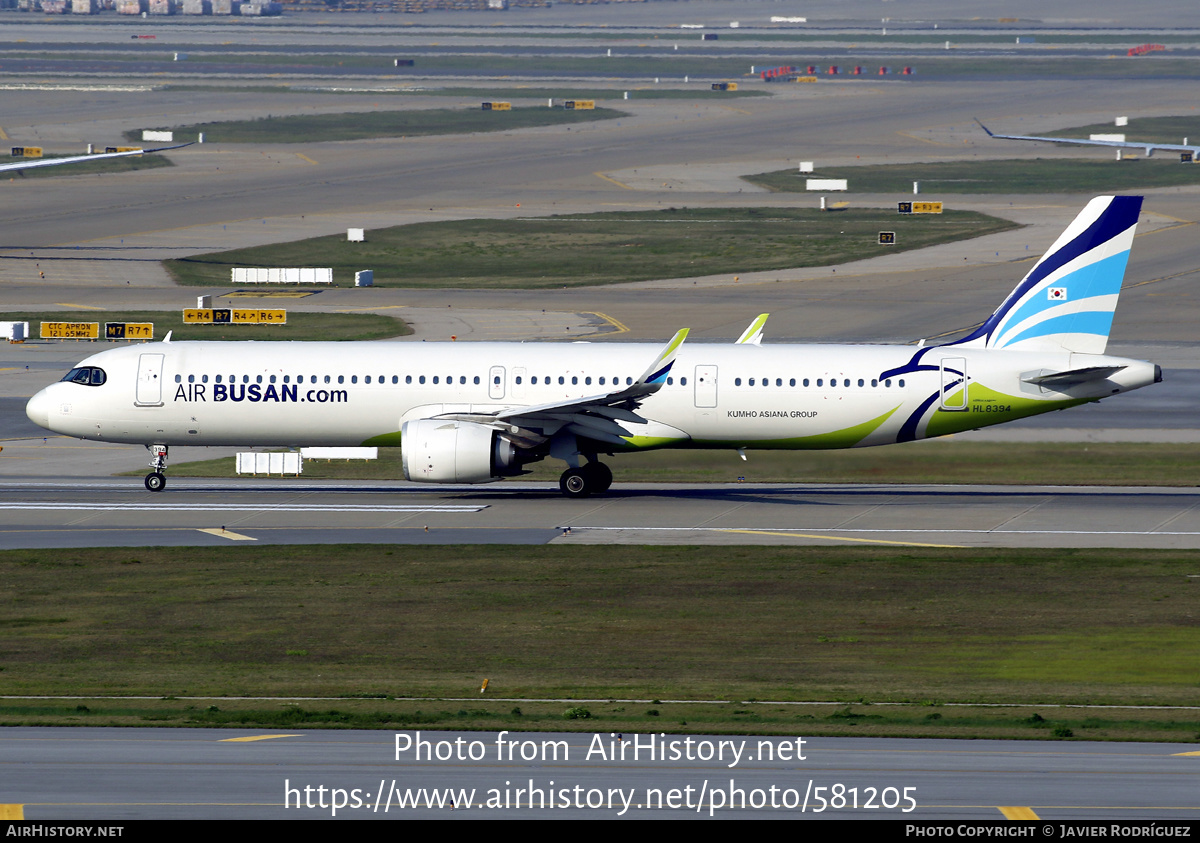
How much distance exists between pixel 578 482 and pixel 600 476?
2.39 feet

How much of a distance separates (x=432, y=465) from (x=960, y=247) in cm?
6266

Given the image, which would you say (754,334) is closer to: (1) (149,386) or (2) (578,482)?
(2) (578,482)

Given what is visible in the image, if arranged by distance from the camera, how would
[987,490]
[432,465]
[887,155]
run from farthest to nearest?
1. [887,155]
2. [987,490]
3. [432,465]

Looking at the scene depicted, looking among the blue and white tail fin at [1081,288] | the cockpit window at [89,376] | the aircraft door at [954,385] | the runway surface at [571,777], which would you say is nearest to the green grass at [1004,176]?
the blue and white tail fin at [1081,288]

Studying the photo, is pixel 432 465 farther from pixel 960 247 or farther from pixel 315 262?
pixel 960 247

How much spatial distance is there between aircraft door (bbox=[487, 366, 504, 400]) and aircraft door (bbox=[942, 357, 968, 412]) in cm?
1319

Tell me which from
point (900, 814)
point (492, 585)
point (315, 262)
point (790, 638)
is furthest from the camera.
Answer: point (315, 262)

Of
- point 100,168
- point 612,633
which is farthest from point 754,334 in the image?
point 100,168

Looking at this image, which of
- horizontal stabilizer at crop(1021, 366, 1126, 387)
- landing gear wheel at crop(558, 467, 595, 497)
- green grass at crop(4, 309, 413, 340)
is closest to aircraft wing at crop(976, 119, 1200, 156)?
green grass at crop(4, 309, 413, 340)

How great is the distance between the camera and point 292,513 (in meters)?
44.3

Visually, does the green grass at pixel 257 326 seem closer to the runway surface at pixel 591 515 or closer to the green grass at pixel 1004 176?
the runway surface at pixel 591 515

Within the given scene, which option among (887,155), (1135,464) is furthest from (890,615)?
(887,155)

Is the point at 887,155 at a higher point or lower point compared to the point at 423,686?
higher

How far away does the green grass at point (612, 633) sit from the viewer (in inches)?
1003
